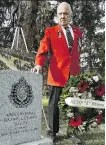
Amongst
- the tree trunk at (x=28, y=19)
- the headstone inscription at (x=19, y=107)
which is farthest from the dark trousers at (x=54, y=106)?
the tree trunk at (x=28, y=19)

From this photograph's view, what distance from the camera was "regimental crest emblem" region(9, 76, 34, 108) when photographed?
14.4 feet

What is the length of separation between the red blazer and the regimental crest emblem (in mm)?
525

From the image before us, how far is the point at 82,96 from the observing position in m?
4.21

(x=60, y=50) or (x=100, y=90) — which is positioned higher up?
(x=60, y=50)

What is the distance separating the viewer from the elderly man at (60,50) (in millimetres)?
4945

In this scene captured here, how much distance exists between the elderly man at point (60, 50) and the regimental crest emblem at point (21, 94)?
49 cm

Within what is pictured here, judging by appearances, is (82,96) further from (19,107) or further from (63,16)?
(63,16)

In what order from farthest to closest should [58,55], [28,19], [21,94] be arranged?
[28,19] → [58,55] → [21,94]

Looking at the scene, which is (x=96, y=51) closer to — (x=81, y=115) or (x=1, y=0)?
(x=1, y=0)

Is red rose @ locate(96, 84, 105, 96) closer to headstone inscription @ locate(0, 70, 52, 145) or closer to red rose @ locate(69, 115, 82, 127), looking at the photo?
red rose @ locate(69, 115, 82, 127)

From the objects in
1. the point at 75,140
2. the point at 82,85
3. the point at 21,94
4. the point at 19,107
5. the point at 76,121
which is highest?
the point at 82,85

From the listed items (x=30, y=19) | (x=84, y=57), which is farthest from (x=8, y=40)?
(x=30, y=19)

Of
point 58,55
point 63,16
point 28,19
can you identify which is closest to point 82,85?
point 58,55

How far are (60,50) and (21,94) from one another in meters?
0.86
